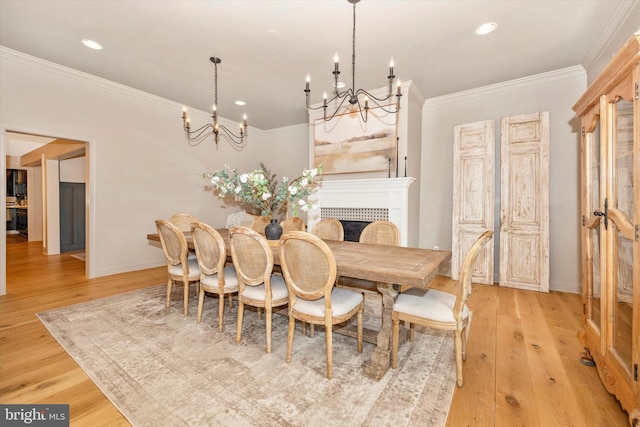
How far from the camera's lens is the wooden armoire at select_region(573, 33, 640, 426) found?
51.6 inches

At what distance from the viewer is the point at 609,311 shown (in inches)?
63.1

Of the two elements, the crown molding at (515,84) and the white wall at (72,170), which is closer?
the crown molding at (515,84)

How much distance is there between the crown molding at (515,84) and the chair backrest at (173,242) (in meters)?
4.15

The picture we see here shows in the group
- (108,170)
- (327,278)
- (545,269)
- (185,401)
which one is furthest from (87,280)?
(545,269)

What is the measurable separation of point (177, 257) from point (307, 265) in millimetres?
1730

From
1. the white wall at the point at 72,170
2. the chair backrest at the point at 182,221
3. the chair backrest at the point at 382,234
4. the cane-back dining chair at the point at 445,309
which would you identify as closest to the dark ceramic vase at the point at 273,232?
the chair backrest at the point at 382,234

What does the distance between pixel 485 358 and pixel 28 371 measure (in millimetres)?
3176

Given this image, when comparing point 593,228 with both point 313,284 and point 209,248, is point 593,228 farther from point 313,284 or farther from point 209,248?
point 209,248

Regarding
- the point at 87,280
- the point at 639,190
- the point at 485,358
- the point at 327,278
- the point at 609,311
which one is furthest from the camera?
the point at 87,280

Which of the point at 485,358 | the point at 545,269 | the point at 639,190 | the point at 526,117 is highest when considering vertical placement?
the point at 526,117

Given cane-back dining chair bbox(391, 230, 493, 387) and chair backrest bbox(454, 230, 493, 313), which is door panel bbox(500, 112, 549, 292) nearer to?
cane-back dining chair bbox(391, 230, 493, 387)

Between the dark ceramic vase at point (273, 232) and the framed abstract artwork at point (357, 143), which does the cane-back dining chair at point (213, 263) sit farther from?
the framed abstract artwork at point (357, 143)

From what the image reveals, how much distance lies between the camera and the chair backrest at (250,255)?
81.0 inches

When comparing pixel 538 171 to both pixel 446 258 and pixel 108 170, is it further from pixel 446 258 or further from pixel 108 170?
pixel 108 170
